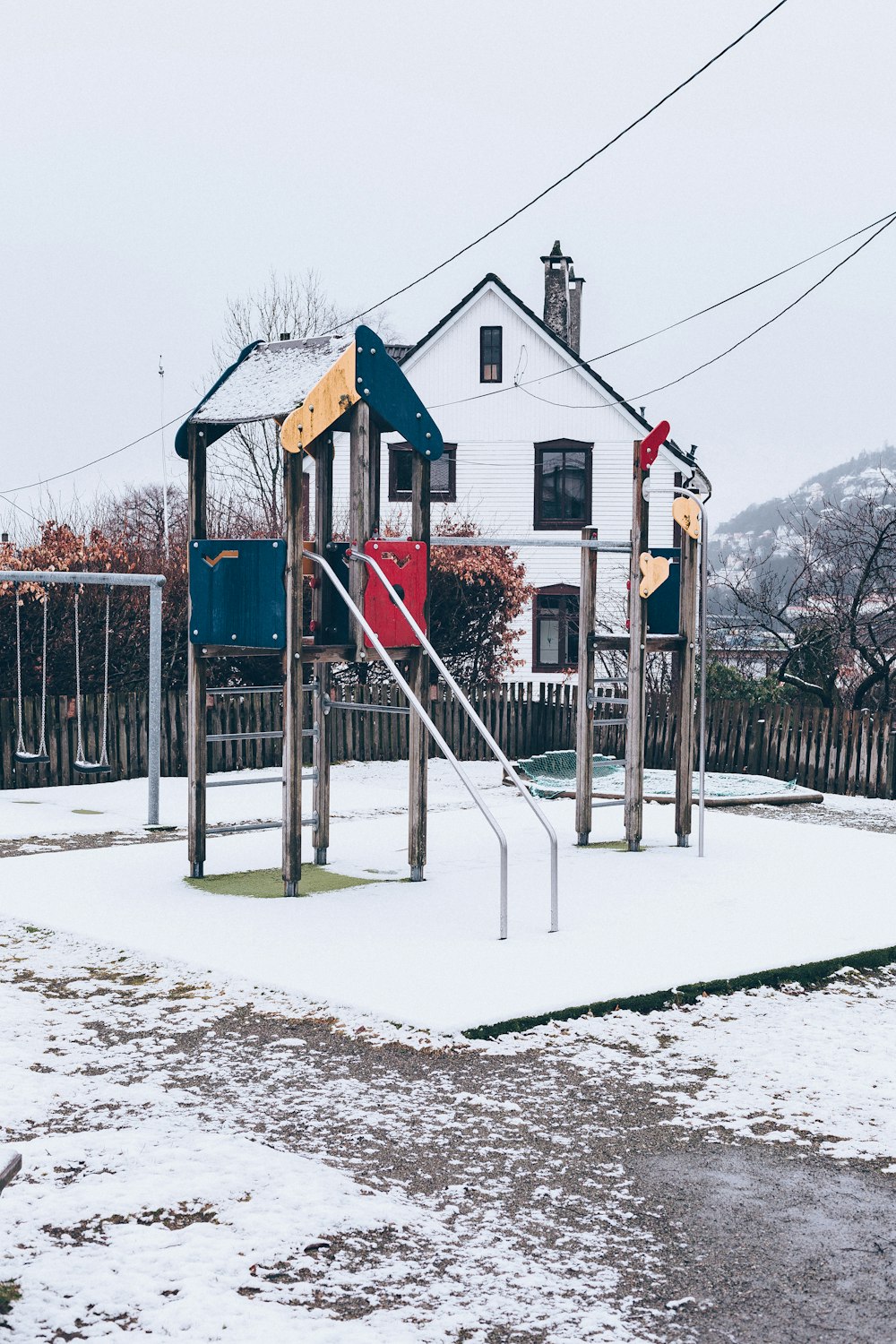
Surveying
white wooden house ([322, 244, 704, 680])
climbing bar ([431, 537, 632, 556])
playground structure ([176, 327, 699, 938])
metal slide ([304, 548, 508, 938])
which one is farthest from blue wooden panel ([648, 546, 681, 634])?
white wooden house ([322, 244, 704, 680])

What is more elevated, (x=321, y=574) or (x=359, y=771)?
(x=321, y=574)

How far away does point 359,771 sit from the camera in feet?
63.1

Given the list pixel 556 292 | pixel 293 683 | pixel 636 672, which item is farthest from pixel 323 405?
pixel 556 292

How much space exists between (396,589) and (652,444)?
252 cm

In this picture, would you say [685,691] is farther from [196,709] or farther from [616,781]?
[616,781]

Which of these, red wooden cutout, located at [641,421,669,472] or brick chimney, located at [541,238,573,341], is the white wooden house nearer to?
brick chimney, located at [541,238,573,341]

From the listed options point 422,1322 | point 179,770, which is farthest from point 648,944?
point 179,770

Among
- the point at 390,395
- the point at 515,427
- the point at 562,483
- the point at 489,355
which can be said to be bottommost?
the point at 390,395

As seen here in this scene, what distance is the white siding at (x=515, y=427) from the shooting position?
109ft

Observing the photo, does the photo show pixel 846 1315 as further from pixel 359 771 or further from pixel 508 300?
pixel 508 300

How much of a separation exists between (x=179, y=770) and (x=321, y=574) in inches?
319

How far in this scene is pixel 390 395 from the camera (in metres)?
10.3

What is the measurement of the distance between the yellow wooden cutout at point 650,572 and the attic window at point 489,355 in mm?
22091

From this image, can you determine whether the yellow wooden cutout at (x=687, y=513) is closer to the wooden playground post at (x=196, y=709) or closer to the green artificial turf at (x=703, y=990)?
the wooden playground post at (x=196, y=709)
